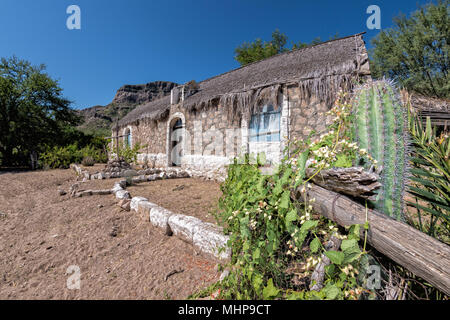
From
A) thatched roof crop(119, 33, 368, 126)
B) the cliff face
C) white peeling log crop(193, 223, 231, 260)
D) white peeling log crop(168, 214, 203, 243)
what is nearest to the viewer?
white peeling log crop(193, 223, 231, 260)

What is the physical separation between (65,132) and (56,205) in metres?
13.2

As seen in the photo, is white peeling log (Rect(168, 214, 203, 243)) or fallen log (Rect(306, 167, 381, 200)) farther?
white peeling log (Rect(168, 214, 203, 243))

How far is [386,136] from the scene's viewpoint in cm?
146

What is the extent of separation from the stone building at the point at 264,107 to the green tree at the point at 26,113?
931 cm

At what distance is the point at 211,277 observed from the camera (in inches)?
77.3

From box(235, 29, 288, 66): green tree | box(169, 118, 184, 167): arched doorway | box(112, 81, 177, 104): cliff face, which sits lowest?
box(169, 118, 184, 167): arched doorway

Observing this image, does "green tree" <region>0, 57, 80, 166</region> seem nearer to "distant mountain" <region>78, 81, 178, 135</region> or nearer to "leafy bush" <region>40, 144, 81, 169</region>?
"leafy bush" <region>40, 144, 81, 169</region>

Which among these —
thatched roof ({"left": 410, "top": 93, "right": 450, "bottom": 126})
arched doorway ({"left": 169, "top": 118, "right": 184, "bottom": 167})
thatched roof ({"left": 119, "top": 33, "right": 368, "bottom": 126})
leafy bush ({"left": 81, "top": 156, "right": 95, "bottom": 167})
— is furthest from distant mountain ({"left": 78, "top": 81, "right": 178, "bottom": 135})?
thatched roof ({"left": 410, "top": 93, "right": 450, "bottom": 126})

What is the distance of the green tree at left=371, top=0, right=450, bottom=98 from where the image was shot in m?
12.2

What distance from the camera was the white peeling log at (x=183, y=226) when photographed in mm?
2521

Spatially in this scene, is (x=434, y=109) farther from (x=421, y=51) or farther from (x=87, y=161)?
(x=87, y=161)

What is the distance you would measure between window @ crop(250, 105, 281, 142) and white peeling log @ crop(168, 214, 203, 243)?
11.7 feet

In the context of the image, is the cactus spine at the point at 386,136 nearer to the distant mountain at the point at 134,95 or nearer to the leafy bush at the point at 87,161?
the leafy bush at the point at 87,161
